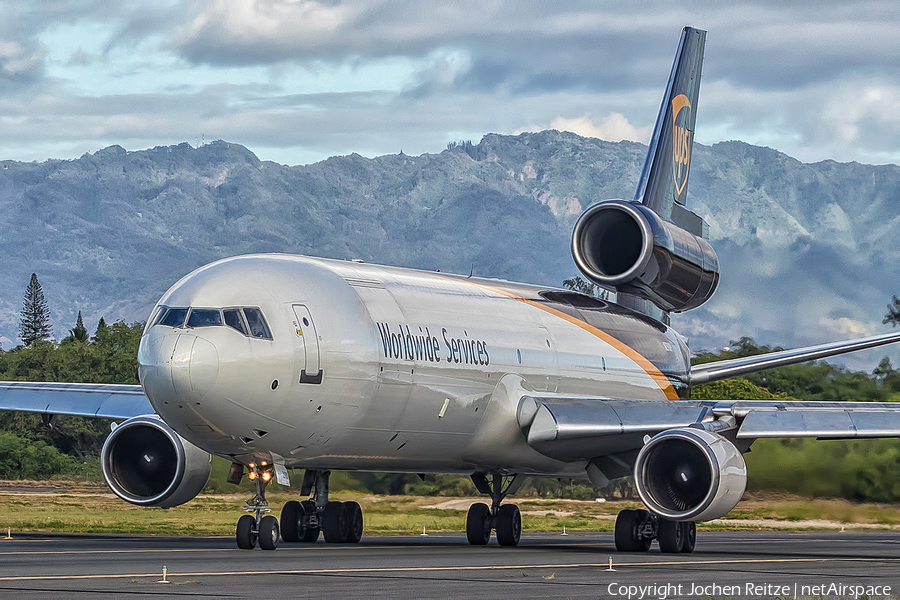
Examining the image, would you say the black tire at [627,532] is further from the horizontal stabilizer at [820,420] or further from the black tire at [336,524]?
the black tire at [336,524]

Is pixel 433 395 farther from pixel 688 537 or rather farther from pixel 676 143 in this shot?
pixel 676 143

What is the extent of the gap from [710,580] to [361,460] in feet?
23.9

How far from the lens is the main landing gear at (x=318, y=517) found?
22828mm

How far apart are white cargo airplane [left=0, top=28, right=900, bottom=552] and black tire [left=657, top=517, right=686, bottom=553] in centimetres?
4

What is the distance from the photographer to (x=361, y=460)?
2112 cm

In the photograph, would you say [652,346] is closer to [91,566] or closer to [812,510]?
[812,510]

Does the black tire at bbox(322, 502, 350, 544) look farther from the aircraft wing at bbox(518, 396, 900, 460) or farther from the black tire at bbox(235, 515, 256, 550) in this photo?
the black tire at bbox(235, 515, 256, 550)

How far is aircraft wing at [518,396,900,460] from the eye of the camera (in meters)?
21.2

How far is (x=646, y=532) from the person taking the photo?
22.3 meters

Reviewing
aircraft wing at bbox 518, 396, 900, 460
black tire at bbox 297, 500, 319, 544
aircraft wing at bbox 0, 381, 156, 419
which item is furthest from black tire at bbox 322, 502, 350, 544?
aircraft wing at bbox 0, 381, 156, 419

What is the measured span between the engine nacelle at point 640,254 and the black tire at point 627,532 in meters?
6.44

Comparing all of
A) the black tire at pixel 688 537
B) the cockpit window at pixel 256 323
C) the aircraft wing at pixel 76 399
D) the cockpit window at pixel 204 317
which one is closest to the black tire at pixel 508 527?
the black tire at pixel 688 537

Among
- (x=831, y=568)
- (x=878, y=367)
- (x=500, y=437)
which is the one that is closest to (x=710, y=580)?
(x=831, y=568)

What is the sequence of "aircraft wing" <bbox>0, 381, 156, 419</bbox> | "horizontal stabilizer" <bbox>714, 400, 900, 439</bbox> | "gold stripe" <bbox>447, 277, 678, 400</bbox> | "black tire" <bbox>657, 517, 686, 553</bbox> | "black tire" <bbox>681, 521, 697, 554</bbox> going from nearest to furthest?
"horizontal stabilizer" <bbox>714, 400, 900, 439</bbox>
"black tire" <bbox>657, 517, 686, 553</bbox>
"black tire" <bbox>681, 521, 697, 554</bbox>
"aircraft wing" <bbox>0, 381, 156, 419</bbox>
"gold stripe" <bbox>447, 277, 678, 400</bbox>
